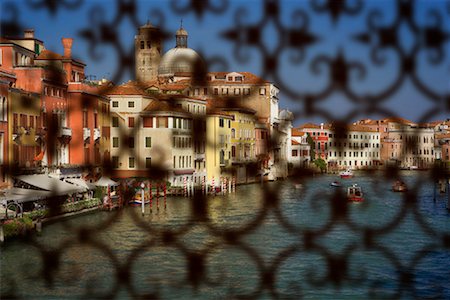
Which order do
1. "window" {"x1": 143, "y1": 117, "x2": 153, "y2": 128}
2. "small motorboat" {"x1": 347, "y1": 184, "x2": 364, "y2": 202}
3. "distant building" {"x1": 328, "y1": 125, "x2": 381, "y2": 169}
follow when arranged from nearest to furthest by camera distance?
1. "distant building" {"x1": 328, "y1": 125, "x2": 381, "y2": 169}
2. "window" {"x1": 143, "y1": 117, "x2": 153, "y2": 128}
3. "small motorboat" {"x1": 347, "y1": 184, "x2": 364, "y2": 202}

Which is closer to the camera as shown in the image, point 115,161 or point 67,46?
point 115,161

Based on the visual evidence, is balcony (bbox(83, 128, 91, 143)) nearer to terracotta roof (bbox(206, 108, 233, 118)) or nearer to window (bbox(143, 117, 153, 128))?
window (bbox(143, 117, 153, 128))

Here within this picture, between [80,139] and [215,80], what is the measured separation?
220mm

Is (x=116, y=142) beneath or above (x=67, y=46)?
beneath

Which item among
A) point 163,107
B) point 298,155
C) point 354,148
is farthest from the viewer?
point 298,155

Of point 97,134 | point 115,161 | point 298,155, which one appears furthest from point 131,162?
point 298,155

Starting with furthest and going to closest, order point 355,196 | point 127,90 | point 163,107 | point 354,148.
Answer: point 355,196 < point 127,90 < point 163,107 < point 354,148

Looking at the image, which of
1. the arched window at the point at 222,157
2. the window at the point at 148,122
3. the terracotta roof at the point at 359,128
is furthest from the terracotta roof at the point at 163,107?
the terracotta roof at the point at 359,128

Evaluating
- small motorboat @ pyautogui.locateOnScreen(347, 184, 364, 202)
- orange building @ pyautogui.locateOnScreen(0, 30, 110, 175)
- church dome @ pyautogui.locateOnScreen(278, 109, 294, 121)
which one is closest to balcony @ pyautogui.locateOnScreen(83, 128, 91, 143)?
orange building @ pyautogui.locateOnScreen(0, 30, 110, 175)

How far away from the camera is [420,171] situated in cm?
91

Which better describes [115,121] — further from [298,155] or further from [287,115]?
[298,155]

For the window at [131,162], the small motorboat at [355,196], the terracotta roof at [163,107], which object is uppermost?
the terracotta roof at [163,107]

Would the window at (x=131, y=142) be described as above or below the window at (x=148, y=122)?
below

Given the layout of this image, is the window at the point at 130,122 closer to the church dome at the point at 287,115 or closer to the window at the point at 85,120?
the window at the point at 85,120
